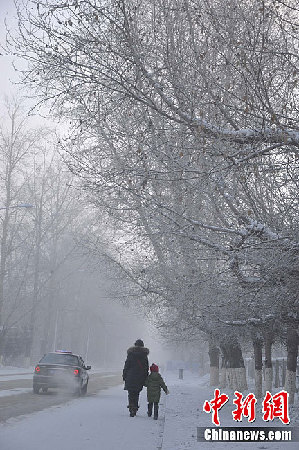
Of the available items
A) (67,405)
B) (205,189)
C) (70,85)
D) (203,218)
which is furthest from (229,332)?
(70,85)

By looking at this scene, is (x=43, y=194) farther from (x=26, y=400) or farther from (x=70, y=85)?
(x=70, y=85)

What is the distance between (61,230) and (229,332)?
26.3 m

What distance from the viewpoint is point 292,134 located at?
865 centimetres

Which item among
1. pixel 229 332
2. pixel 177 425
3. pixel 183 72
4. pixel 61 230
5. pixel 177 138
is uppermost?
pixel 61 230

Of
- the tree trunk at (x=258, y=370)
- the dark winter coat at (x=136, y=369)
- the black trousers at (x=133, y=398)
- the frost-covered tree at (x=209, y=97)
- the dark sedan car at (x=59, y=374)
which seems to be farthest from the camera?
the tree trunk at (x=258, y=370)

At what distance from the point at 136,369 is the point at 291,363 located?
22.4ft

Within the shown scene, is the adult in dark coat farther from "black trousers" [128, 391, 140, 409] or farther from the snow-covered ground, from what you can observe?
the snow-covered ground

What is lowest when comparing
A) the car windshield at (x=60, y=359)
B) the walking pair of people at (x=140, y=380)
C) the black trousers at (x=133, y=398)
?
the black trousers at (x=133, y=398)

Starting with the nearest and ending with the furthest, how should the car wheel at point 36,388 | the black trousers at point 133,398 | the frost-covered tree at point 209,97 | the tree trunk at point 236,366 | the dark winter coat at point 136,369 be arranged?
the frost-covered tree at point 209,97 → the black trousers at point 133,398 → the dark winter coat at point 136,369 → the car wheel at point 36,388 → the tree trunk at point 236,366

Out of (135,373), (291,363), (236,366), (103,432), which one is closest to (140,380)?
(135,373)

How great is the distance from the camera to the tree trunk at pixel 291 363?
20016 mm

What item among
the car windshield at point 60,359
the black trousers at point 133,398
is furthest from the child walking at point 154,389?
the car windshield at point 60,359

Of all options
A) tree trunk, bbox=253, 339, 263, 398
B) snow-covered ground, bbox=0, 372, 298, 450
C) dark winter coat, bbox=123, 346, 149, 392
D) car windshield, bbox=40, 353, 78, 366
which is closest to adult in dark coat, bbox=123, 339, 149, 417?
dark winter coat, bbox=123, 346, 149, 392

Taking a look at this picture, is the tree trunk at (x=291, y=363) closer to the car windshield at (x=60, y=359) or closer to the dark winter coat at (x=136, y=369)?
the dark winter coat at (x=136, y=369)
